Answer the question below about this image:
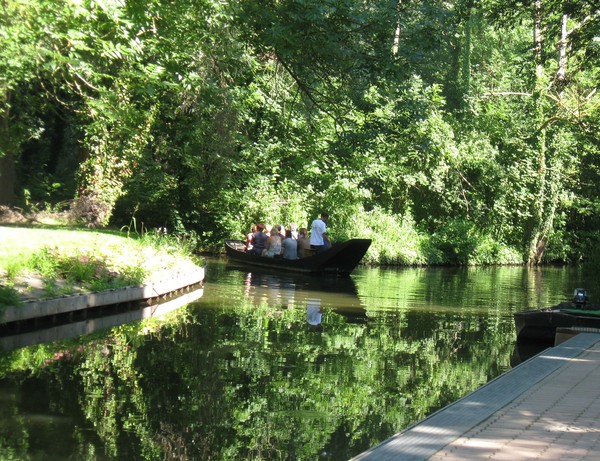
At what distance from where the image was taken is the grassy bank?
550 inches

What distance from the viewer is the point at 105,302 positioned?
15383 millimetres

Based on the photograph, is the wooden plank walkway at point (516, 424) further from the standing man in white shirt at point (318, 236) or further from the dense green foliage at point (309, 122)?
the standing man in white shirt at point (318, 236)

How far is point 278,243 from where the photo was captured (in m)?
30.2

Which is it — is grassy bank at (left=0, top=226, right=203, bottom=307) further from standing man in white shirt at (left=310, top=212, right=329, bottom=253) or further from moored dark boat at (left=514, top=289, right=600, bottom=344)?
standing man in white shirt at (left=310, top=212, right=329, bottom=253)

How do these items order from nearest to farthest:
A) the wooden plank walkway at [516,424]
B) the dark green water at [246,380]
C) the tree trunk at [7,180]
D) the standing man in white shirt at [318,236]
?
the wooden plank walkway at [516,424]
the dark green water at [246,380]
the standing man in white shirt at [318,236]
the tree trunk at [7,180]

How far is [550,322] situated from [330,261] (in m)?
14.8

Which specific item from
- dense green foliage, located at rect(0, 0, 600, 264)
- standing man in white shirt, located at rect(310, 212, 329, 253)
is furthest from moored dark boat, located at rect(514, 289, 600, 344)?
standing man in white shirt, located at rect(310, 212, 329, 253)

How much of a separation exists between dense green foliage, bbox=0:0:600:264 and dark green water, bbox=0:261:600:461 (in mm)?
3986

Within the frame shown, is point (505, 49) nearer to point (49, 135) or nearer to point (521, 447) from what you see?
point (49, 135)

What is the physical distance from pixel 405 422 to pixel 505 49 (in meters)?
57.3

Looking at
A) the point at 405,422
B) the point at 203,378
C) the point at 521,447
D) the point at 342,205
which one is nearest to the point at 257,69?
the point at 342,205

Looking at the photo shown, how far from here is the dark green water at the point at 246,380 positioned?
7.28 meters

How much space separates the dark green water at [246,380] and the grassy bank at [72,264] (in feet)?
4.31

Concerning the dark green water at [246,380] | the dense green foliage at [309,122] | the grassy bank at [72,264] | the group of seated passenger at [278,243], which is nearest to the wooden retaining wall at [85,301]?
the grassy bank at [72,264]
